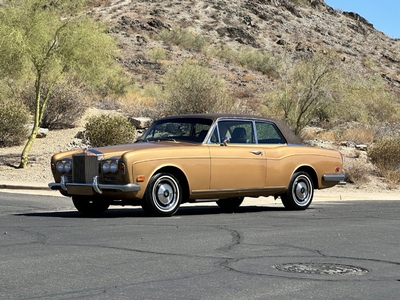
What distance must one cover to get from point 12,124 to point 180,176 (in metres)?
17.4

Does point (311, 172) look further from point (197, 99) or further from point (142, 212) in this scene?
point (197, 99)

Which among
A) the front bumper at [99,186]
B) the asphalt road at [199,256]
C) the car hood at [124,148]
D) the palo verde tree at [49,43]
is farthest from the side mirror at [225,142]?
the palo verde tree at [49,43]

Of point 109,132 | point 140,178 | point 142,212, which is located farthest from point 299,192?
point 109,132

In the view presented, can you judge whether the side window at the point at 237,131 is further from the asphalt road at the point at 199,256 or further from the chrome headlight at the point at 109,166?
the chrome headlight at the point at 109,166

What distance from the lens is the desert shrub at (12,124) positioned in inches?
1180

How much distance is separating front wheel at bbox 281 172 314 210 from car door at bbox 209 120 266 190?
0.81m

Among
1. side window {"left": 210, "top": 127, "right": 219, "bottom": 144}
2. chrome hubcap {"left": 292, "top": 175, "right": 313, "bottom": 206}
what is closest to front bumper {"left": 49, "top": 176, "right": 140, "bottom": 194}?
side window {"left": 210, "top": 127, "right": 219, "bottom": 144}

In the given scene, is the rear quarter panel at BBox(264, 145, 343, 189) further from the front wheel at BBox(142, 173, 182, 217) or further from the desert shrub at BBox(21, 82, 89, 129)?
the desert shrub at BBox(21, 82, 89, 129)

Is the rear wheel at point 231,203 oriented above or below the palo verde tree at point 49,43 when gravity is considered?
below

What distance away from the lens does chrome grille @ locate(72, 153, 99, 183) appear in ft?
44.6

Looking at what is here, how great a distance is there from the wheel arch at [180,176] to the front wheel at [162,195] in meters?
0.09

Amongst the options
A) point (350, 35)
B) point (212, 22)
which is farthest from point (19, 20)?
point (350, 35)

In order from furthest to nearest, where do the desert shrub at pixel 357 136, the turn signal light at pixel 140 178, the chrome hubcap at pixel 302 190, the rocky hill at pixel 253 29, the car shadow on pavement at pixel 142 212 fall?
the rocky hill at pixel 253 29
the desert shrub at pixel 357 136
the chrome hubcap at pixel 302 190
the car shadow on pavement at pixel 142 212
the turn signal light at pixel 140 178

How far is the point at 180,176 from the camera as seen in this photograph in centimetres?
1402
